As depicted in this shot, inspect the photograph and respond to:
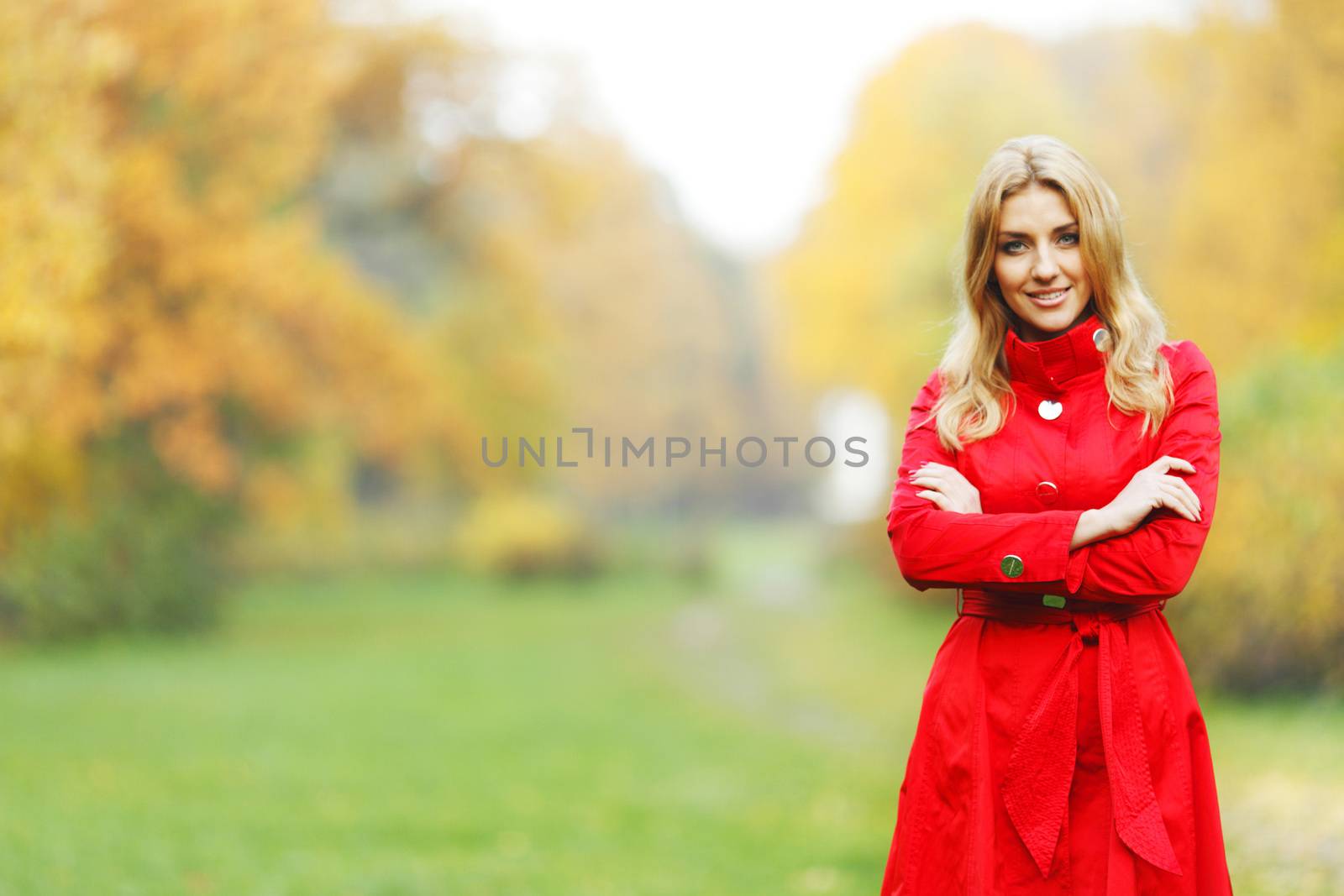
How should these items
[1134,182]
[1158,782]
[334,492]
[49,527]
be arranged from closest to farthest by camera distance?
[1158,782] → [49,527] → [1134,182] → [334,492]

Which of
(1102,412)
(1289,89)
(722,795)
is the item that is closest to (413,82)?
(1289,89)

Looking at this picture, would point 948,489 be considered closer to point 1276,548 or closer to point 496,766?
point 496,766

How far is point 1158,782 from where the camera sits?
8.46 ft

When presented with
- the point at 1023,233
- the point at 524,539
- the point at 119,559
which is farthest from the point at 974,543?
the point at 524,539

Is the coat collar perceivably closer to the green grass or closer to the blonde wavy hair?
the blonde wavy hair

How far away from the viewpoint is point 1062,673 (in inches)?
103

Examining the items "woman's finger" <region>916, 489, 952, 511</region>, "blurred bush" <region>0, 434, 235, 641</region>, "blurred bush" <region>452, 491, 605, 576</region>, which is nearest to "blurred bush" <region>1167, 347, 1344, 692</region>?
"woman's finger" <region>916, 489, 952, 511</region>

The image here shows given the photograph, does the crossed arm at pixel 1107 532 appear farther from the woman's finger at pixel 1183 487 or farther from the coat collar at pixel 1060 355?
the coat collar at pixel 1060 355

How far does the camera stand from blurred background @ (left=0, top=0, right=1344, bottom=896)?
7.61 m

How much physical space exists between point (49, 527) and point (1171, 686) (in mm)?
15825

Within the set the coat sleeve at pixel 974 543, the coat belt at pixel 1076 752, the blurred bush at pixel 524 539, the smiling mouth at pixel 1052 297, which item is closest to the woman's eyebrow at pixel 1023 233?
the smiling mouth at pixel 1052 297

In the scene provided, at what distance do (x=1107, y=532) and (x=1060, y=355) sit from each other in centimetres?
38

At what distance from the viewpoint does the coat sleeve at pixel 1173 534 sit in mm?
2600

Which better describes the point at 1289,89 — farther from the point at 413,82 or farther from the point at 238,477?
the point at 238,477
